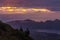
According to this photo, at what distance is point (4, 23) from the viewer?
57594 mm

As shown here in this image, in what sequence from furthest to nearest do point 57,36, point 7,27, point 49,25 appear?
point 49,25 < point 57,36 < point 7,27

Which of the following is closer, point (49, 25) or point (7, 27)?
point (7, 27)

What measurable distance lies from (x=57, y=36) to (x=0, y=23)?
9.57 meters

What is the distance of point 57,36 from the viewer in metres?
64.1

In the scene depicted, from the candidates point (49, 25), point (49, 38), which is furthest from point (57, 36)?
point (49, 25)

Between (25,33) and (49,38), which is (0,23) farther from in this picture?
(49,38)

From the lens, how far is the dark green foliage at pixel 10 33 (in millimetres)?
52287

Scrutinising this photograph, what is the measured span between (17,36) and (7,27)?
2058mm

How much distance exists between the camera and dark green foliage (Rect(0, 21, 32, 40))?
172ft

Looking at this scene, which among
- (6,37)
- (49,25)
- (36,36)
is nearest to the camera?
(6,37)

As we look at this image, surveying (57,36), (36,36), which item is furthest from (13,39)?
(57,36)

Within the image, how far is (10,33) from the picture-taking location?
177 feet

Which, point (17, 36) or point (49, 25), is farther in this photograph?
point (49, 25)

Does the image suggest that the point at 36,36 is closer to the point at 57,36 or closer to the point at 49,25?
the point at 57,36
